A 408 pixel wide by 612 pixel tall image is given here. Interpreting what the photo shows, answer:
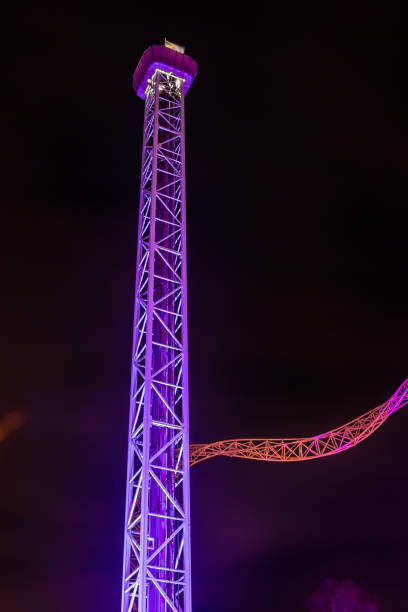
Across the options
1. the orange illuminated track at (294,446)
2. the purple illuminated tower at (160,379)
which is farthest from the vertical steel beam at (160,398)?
the orange illuminated track at (294,446)

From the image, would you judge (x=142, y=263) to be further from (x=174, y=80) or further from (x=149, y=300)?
(x=174, y=80)

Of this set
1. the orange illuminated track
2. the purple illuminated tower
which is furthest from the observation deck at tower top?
the orange illuminated track

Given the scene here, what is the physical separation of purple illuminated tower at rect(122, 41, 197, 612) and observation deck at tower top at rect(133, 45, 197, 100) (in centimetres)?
4

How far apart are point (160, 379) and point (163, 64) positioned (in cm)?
1242

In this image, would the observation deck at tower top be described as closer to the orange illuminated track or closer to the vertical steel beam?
the vertical steel beam

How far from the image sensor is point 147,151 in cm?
2441

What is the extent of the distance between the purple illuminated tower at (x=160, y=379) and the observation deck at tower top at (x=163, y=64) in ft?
0.12

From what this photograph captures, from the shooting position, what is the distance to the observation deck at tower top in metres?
24.9

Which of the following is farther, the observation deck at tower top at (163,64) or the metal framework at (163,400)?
the observation deck at tower top at (163,64)

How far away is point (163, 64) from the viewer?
2511 cm

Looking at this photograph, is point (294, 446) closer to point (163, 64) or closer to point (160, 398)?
point (160, 398)

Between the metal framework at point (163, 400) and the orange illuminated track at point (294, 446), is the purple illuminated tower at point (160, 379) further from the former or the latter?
the orange illuminated track at point (294, 446)

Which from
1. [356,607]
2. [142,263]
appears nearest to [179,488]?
[142,263]

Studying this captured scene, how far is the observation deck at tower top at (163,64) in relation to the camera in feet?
81.7
